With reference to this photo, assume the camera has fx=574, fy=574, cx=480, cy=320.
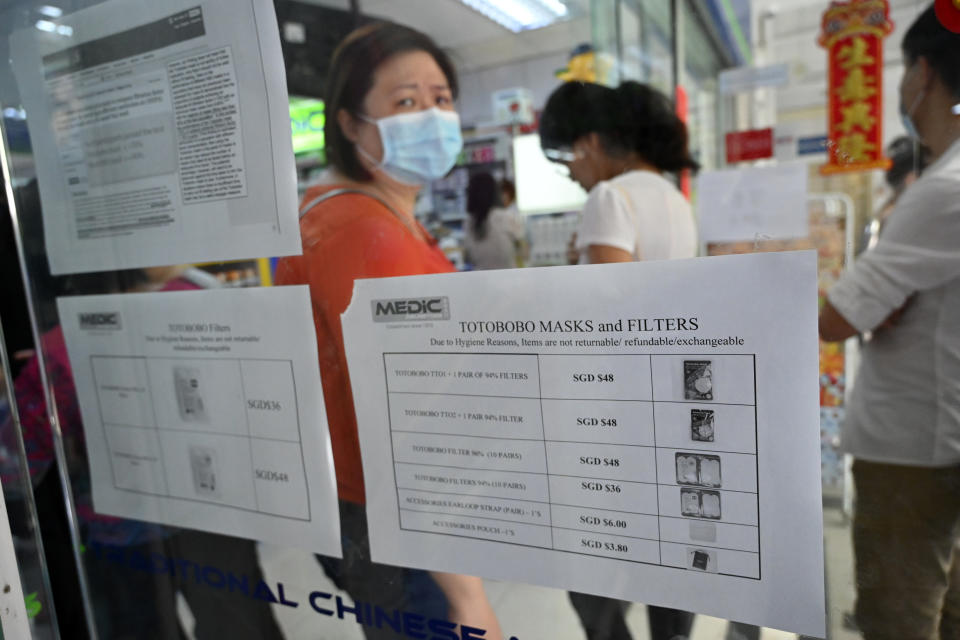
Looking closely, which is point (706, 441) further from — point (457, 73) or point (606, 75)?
point (606, 75)

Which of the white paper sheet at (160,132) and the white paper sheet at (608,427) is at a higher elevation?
the white paper sheet at (160,132)

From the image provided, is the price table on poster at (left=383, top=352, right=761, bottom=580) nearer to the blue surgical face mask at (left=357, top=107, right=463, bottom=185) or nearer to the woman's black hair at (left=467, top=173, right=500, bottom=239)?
the blue surgical face mask at (left=357, top=107, right=463, bottom=185)

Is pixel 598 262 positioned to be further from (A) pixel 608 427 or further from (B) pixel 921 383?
(B) pixel 921 383

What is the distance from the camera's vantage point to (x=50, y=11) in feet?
2.18

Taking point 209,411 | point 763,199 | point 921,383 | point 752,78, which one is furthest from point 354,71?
point 752,78

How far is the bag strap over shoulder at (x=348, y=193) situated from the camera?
0.59 meters

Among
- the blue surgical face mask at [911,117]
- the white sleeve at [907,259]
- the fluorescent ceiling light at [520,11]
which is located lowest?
the white sleeve at [907,259]

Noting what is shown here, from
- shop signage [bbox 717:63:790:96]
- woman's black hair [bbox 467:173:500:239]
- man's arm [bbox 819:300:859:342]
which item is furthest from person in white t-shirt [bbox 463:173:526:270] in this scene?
shop signage [bbox 717:63:790:96]

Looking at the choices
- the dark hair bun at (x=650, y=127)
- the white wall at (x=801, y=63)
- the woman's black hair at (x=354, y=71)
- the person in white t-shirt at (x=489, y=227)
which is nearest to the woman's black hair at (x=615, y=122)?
the dark hair bun at (x=650, y=127)

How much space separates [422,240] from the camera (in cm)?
65

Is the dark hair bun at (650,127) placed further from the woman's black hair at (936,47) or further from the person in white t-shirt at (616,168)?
the woman's black hair at (936,47)

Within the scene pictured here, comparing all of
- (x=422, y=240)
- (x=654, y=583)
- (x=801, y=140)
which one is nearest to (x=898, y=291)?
(x=654, y=583)

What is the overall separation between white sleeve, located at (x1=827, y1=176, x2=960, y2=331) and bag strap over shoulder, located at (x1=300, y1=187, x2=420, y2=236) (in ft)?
1.55

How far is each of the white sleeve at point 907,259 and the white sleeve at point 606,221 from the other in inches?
9.3
